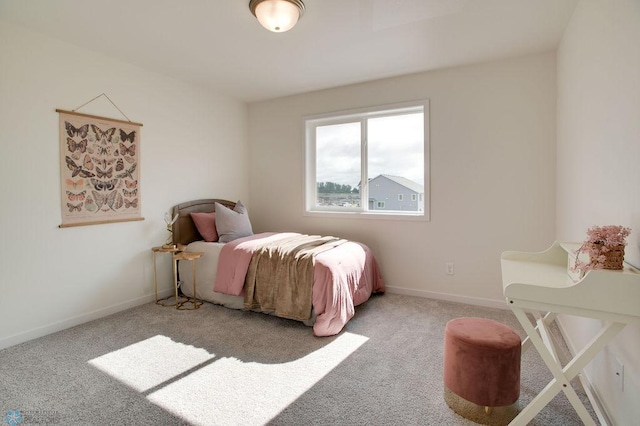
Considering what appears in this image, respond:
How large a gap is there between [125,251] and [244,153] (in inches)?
82.9

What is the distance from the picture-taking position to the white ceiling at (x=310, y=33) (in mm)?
2242

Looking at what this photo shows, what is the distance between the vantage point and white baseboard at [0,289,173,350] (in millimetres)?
2471

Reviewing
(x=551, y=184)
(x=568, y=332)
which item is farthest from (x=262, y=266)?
(x=551, y=184)

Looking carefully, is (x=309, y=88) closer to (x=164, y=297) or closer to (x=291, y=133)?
(x=291, y=133)

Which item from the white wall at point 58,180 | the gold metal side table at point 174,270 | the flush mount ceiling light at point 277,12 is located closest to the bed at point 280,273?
the gold metal side table at point 174,270

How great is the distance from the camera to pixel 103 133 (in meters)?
3.02

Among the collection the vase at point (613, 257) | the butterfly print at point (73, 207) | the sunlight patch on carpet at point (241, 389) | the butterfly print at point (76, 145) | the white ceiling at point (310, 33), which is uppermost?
the white ceiling at point (310, 33)

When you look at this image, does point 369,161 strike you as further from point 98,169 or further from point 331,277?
point 98,169

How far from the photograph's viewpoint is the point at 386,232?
12.3 feet

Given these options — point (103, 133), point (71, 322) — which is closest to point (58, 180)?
point (103, 133)

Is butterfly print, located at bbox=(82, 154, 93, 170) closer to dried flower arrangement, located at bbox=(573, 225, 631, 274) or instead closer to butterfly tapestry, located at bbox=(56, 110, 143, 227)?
butterfly tapestry, located at bbox=(56, 110, 143, 227)

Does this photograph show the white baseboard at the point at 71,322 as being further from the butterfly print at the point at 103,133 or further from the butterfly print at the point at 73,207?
the butterfly print at the point at 103,133

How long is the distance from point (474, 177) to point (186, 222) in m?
3.22

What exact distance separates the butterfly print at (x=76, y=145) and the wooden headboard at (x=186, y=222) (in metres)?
1.06
